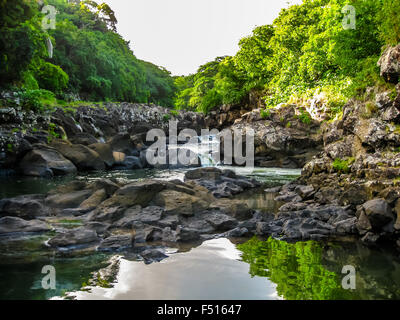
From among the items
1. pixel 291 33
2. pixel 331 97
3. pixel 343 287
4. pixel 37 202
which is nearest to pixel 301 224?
pixel 343 287

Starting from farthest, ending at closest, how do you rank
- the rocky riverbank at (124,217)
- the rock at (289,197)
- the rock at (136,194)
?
1. the rock at (289,197)
2. the rock at (136,194)
3. the rocky riverbank at (124,217)

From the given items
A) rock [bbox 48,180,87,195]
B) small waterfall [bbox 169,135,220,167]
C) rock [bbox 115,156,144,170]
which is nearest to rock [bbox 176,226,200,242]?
rock [bbox 48,180,87,195]

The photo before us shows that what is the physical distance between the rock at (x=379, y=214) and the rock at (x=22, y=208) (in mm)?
8077

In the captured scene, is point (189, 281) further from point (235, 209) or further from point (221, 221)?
point (235, 209)

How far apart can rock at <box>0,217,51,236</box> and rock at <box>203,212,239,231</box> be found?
12.5 feet

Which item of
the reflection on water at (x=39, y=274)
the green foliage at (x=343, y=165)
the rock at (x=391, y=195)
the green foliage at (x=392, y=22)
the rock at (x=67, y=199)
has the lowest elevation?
the reflection on water at (x=39, y=274)

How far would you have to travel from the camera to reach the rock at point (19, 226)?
7176 mm

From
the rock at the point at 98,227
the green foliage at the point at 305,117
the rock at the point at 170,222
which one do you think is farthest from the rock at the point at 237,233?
the green foliage at the point at 305,117

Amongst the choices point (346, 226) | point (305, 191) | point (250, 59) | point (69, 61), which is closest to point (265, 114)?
point (250, 59)

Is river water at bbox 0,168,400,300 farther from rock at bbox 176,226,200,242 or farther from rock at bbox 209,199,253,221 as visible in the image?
rock at bbox 209,199,253,221

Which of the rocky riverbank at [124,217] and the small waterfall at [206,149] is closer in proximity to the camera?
the rocky riverbank at [124,217]

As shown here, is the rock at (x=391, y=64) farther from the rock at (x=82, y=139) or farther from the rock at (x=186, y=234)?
the rock at (x=82, y=139)

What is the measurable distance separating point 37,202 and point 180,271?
18.5 ft
